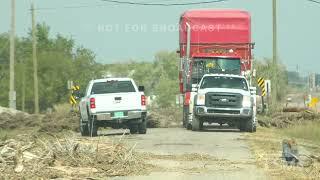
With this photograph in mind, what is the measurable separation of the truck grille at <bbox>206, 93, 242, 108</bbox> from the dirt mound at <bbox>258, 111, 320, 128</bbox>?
643 centimetres

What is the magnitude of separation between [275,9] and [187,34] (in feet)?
Result: 46.5

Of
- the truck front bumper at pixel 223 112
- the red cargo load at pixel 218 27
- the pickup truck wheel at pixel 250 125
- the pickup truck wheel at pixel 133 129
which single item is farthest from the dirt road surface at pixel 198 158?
the red cargo load at pixel 218 27

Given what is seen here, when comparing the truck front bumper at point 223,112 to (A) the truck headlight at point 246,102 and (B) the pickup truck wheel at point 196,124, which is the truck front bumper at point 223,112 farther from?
(B) the pickup truck wheel at point 196,124

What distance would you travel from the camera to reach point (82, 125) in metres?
25.7

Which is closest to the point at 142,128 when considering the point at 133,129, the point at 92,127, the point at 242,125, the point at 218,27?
the point at 133,129

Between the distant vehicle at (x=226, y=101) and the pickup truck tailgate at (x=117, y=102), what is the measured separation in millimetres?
3145

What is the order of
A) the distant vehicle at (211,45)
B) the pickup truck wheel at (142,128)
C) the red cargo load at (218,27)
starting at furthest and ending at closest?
the red cargo load at (218,27) < the distant vehicle at (211,45) < the pickup truck wheel at (142,128)

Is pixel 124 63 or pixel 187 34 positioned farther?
pixel 124 63

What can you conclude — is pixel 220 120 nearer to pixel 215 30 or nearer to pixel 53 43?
pixel 215 30

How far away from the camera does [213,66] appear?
30.4 metres

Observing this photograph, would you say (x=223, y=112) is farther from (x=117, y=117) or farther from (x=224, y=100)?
(x=117, y=117)

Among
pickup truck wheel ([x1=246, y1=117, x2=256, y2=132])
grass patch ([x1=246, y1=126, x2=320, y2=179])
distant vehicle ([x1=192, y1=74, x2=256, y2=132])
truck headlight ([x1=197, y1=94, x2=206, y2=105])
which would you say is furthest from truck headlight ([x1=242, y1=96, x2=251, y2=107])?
grass patch ([x1=246, y1=126, x2=320, y2=179])

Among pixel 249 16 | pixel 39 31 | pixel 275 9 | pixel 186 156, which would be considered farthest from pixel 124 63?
pixel 186 156

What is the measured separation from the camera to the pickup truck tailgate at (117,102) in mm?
24766
